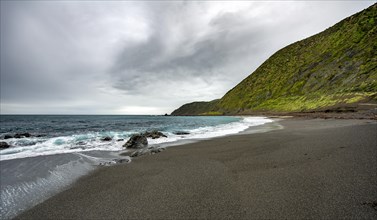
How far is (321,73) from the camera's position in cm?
7706

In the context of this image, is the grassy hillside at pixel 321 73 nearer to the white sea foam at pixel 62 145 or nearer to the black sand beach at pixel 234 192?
the white sea foam at pixel 62 145

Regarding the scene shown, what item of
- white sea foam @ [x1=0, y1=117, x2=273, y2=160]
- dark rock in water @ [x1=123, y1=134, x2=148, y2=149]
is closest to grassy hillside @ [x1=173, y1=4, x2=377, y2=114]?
white sea foam @ [x1=0, y1=117, x2=273, y2=160]

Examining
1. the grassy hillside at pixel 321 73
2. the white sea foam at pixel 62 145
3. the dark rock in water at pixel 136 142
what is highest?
the grassy hillside at pixel 321 73

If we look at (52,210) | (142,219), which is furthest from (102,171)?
(142,219)

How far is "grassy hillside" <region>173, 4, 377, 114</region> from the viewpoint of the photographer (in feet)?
177

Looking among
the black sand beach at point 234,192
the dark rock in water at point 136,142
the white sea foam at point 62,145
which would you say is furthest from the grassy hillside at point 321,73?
the dark rock in water at point 136,142

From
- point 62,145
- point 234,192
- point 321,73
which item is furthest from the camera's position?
point 321,73

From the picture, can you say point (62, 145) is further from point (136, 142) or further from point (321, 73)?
point (321, 73)

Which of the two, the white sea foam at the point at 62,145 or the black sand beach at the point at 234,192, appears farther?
the white sea foam at the point at 62,145

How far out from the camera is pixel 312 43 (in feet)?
373

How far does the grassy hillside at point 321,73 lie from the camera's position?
54.0m

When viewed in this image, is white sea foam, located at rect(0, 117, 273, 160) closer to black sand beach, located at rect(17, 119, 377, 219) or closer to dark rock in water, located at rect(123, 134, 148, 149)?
dark rock in water, located at rect(123, 134, 148, 149)

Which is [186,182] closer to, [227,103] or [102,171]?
[102,171]

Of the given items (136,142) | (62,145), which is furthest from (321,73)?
(62,145)
